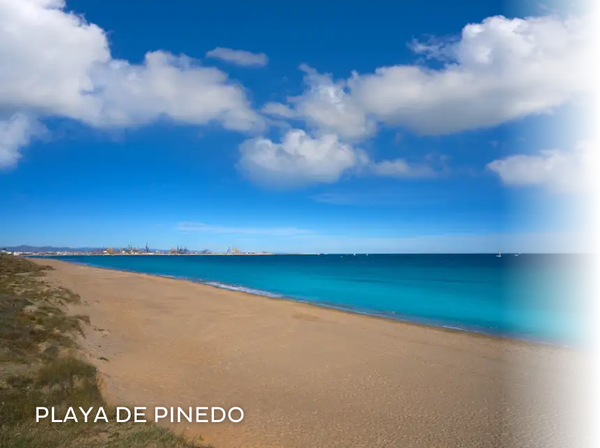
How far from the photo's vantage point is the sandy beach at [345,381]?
291 inches

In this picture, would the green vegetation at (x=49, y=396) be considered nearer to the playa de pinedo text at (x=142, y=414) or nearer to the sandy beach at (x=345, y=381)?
the playa de pinedo text at (x=142, y=414)

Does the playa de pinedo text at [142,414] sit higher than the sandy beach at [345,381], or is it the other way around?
the playa de pinedo text at [142,414]

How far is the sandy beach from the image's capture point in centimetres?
739

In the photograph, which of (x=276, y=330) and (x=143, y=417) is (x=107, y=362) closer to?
(x=143, y=417)

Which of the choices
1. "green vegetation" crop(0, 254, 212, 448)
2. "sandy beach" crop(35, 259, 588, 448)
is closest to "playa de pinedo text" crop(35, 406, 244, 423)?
"green vegetation" crop(0, 254, 212, 448)

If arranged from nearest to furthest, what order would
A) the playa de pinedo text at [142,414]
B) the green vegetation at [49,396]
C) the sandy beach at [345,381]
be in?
the green vegetation at [49,396] → the playa de pinedo text at [142,414] → the sandy beach at [345,381]

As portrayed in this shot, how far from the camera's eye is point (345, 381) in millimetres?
10234

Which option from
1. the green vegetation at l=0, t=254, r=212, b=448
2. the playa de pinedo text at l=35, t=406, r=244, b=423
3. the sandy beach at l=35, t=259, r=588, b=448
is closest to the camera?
the green vegetation at l=0, t=254, r=212, b=448

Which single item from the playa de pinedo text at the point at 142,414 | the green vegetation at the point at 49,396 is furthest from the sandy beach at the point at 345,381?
the green vegetation at the point at 49,396

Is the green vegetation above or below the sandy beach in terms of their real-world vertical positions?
above

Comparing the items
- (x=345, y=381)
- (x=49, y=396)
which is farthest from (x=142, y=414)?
(x=345, y=381)

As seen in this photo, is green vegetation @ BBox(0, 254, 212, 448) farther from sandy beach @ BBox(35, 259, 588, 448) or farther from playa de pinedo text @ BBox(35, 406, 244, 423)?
sandy beach @ BBox(35, 259, 588, 448)

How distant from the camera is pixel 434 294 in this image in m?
38.3

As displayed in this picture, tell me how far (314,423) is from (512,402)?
5.22 m
